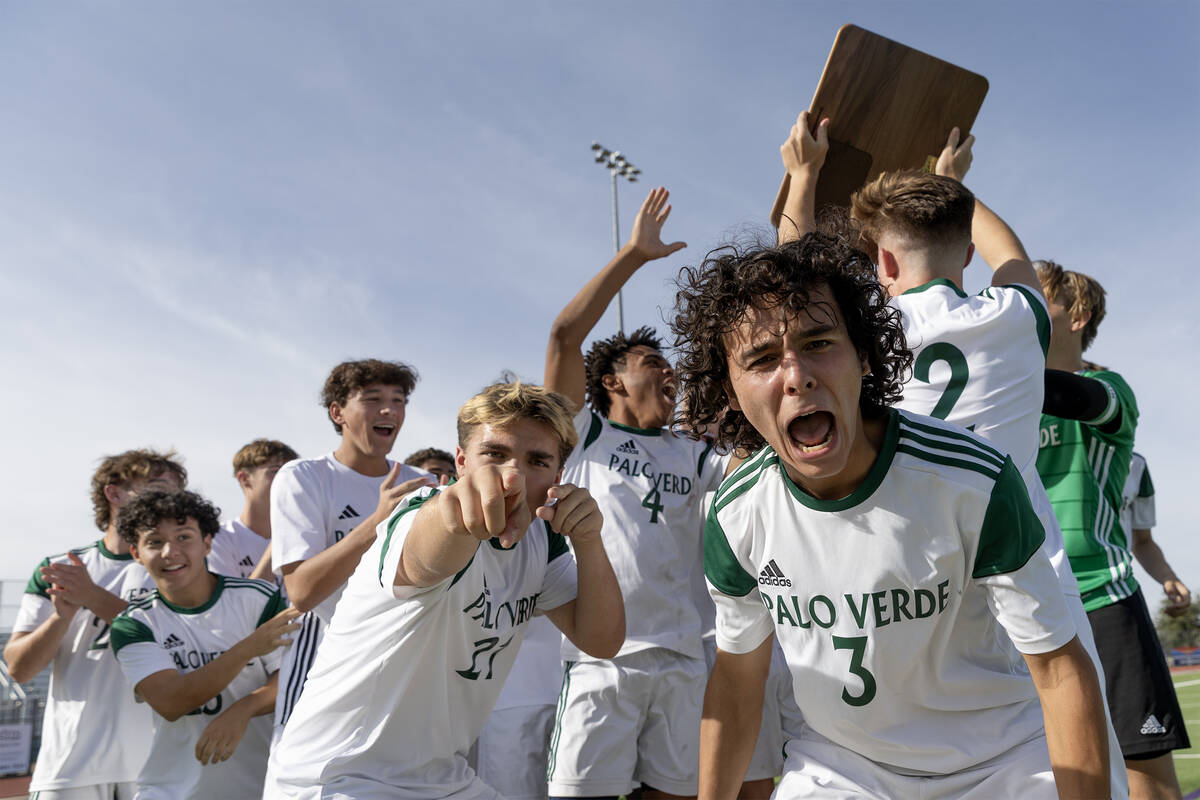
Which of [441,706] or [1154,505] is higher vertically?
[1154,505]

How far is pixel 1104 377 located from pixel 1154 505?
3092 mm

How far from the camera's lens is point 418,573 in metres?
2.62

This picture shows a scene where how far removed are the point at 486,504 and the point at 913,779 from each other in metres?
1.22

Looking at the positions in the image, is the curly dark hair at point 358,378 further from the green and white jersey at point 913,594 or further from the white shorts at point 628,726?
the green and white jersey at point 913,594

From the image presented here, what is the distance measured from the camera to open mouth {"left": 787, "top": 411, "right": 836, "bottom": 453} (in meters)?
2.10

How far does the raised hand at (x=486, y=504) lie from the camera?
88.9 inches

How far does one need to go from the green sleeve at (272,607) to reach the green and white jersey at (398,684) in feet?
7.21

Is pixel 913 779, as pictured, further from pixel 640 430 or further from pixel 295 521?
pixel 295 521

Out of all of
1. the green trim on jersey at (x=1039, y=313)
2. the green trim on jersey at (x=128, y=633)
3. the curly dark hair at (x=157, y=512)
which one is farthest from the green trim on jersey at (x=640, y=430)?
the green trim on jersey at (x=128, y=633)

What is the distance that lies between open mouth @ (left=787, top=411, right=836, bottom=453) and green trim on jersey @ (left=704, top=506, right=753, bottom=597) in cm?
38

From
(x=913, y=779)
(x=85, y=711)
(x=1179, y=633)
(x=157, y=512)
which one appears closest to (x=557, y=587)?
(x=913, y=779)

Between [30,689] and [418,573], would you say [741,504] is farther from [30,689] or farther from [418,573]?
[30,689]

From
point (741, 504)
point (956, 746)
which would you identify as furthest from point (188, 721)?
point (956, 746)

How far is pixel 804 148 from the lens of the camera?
347 cm
